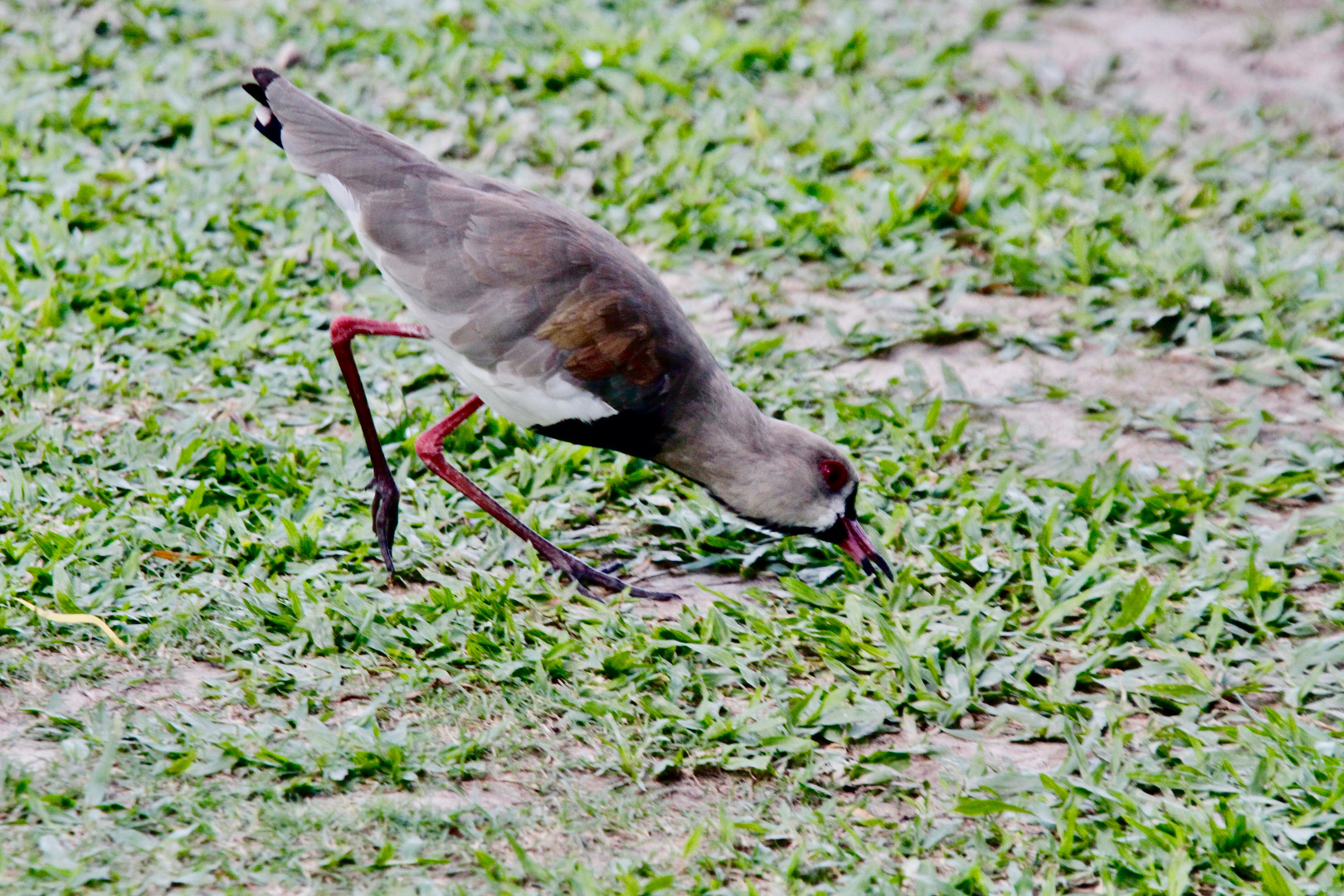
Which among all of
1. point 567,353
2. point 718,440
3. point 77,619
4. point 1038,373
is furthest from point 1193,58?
point 77,619

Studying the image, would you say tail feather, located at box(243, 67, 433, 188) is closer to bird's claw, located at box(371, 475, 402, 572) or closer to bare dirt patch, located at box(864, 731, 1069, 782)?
bird's claw, located at box(371, 475, 402, 572)

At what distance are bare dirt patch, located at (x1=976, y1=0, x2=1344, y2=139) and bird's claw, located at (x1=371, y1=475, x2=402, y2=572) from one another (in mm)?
5130

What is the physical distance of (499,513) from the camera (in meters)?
4.93

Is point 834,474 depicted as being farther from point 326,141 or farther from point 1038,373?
point 326,141

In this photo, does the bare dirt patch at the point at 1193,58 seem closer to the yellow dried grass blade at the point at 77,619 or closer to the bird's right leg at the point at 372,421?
the bird's right leg at the point at 372,421

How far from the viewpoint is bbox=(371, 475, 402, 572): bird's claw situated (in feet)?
15.8

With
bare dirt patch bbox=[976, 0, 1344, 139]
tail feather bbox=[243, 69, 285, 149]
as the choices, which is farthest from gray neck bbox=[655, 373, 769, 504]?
bare dirt patch bbox=[976, 0, 1344, 139]

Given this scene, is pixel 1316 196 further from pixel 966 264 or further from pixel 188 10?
pixel 188 10

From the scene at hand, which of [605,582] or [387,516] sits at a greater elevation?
[387,516]

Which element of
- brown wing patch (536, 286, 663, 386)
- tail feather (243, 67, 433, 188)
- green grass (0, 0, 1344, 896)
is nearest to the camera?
green grass (0, 0, 1344, 896)

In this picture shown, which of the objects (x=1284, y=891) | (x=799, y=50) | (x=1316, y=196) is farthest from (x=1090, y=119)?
(x=1284, y=891)

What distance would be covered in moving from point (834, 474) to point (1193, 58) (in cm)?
517

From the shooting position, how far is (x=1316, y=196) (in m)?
7.14

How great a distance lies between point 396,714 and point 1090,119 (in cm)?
554
